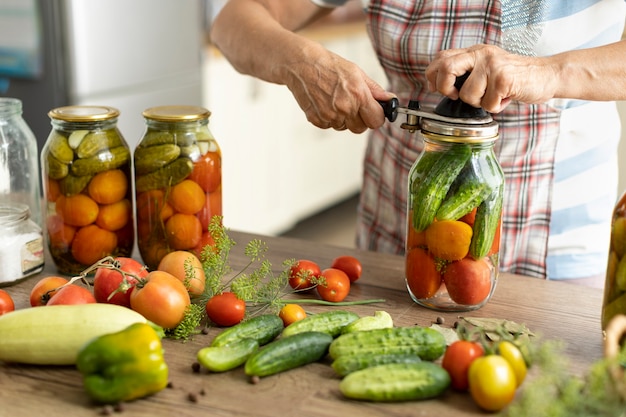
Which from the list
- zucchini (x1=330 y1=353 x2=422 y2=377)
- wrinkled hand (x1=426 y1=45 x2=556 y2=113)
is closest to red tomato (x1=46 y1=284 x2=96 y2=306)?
zucchini (x1=330 y1=353 x2=422 y2=377)

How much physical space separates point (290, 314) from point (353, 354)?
0.18m

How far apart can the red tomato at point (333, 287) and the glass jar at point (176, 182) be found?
0.24m

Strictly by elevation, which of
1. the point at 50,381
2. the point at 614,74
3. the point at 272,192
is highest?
the point at 614,74

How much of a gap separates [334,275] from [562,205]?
56cm

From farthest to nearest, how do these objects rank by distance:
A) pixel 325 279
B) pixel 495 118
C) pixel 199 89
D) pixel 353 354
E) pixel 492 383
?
pixel 199 89 → pixel 495 118 → pixel 325 279 → pixel 353 354 → pixel 492 383

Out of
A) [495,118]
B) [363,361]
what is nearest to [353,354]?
[363,361]

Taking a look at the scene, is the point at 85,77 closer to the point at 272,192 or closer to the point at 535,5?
the point at 272,192

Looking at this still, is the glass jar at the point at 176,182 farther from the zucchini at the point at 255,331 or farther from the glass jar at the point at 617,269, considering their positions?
the glass jar at the point at 617,269

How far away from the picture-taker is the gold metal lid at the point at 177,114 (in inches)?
53.7

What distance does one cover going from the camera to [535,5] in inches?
59.2

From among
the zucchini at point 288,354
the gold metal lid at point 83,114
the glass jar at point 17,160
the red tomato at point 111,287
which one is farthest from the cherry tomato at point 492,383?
the glass jar at point 17,160

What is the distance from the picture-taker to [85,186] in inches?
53.7

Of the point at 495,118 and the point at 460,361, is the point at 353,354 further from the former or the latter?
the point at 495,118

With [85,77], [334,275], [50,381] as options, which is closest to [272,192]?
[85,77]
